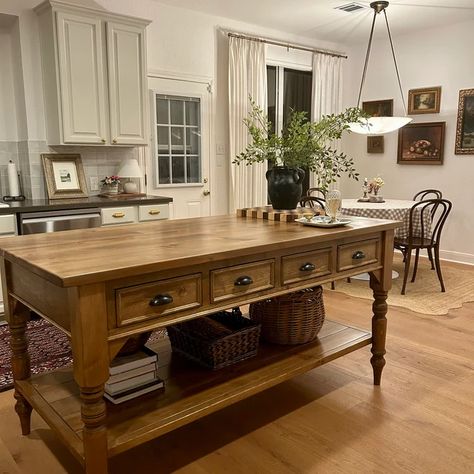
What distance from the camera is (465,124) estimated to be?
17.8ft

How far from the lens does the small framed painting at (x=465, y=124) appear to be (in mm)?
5363

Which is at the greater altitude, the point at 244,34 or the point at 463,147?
the point at 244,34

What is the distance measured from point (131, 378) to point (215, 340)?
421 millimetres

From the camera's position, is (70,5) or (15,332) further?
(70,5)

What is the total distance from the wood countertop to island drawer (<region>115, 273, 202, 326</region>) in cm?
8

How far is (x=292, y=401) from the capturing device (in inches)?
→ 98.6

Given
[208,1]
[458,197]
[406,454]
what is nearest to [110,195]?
[208,1]

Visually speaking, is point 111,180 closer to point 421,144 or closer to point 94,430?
point 94,430

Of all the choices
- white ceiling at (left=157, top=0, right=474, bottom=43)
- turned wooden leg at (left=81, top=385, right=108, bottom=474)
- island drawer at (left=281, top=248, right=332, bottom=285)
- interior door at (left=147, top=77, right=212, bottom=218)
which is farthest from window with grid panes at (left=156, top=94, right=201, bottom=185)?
turned wooden leg at (left=81, top=385, right=108, bottom=474)

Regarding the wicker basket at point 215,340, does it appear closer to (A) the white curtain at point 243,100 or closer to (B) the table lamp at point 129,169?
(B) the table lamp at point 129,169

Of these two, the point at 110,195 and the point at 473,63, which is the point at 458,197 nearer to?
the point at 473,63

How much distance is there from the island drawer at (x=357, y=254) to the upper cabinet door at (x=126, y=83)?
8.48 feet

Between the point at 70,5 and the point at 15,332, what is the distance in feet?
9.27

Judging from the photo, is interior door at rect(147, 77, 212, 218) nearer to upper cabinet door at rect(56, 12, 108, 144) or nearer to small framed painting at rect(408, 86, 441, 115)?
upper cabinet door at rect(56, 12, 108, 144)
